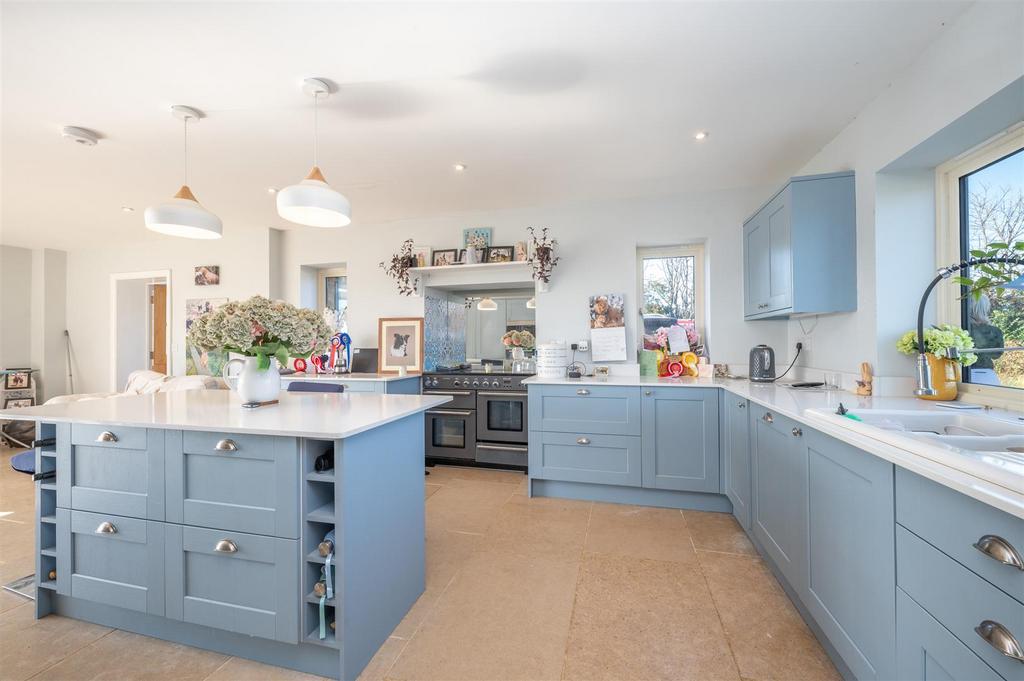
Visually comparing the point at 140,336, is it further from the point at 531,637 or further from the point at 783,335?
the point at 783,335

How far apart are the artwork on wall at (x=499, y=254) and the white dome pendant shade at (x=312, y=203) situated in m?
1.93

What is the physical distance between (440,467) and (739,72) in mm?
3633

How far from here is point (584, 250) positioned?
378 cm

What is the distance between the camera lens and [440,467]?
12.7ft

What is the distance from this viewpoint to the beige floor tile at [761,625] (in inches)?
57.0

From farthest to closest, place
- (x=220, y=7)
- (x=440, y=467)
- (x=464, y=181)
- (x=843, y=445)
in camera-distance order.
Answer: (x=440, y=467)
(x=464, y=181)
(x=220, y=7)
(x=843, y=445)

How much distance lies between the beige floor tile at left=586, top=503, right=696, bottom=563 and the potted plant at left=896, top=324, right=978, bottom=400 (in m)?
1.42

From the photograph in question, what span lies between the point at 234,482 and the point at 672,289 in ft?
11.5

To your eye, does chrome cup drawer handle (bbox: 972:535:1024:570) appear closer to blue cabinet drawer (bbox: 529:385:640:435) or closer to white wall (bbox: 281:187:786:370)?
blue cabinet drawer (bbox: 529:385:640:435)

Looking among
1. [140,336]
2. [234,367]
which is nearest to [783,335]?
[234,367]

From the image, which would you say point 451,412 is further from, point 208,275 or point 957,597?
point 208,275

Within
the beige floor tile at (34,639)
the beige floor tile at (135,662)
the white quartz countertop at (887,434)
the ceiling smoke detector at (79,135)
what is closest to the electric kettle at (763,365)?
the white quartz countertop at (887,434)

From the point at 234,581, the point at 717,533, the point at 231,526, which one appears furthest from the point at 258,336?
the point at 717,533

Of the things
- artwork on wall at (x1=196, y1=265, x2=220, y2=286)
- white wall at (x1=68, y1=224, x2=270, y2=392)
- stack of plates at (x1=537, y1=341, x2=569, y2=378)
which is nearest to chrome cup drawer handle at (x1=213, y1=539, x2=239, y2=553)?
stack of plates at (x1=537, y1=341, x2=569, y2=378)
